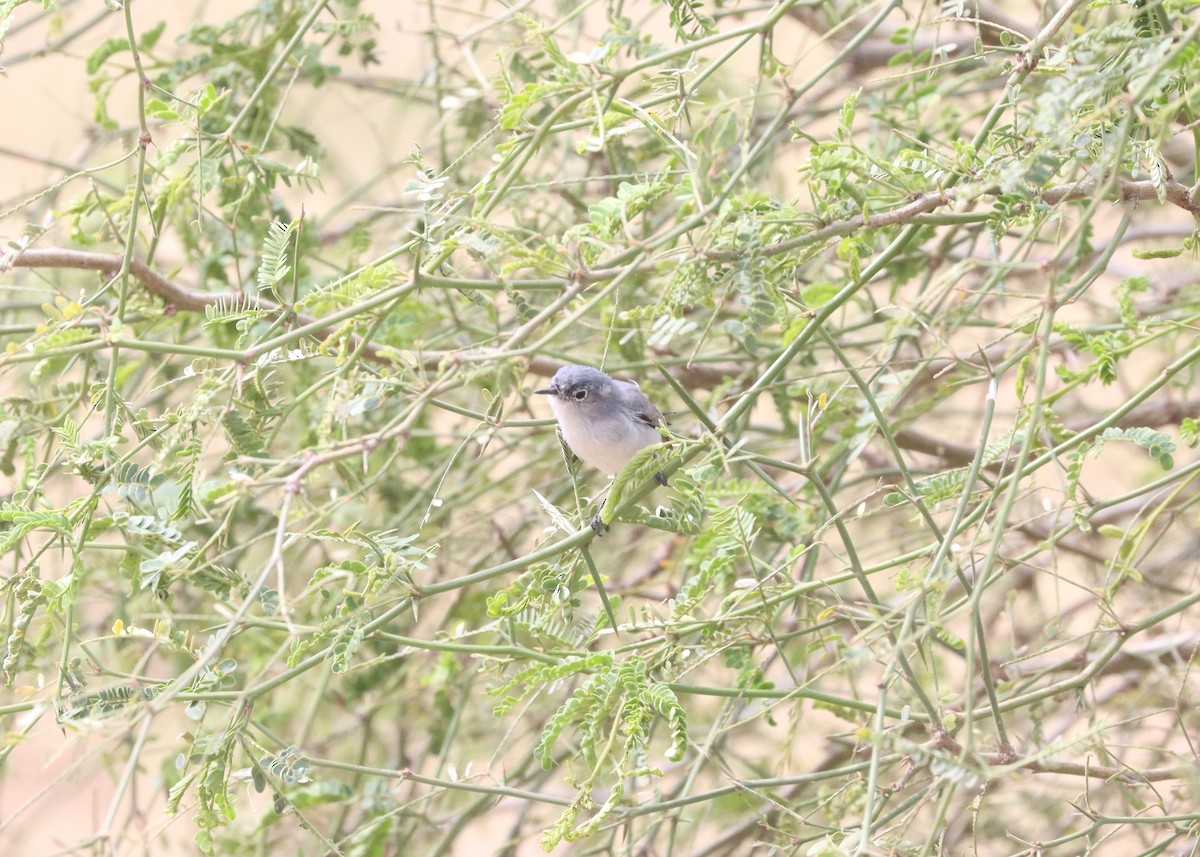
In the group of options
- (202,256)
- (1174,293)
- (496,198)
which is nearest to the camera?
(496,198)

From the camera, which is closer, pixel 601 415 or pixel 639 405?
pixel 601 415

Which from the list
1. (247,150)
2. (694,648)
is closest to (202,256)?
(247,150)

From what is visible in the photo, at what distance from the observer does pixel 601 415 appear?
3.05 metres

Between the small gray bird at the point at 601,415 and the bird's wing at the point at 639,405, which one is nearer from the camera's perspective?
the small gray bird at the point at 601,415

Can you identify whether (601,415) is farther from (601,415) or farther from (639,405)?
(639,405)

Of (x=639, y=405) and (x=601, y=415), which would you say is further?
(x=639, y=405)

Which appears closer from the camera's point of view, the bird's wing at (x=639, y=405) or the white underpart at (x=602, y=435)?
the white underpart at (x=602, y=435)

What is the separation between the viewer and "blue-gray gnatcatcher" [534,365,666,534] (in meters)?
2.95

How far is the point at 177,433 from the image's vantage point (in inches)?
71.1

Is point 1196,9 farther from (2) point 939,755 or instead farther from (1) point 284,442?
(1) point 284,442

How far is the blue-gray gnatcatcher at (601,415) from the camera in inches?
116

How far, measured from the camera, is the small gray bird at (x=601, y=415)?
2.95 metres

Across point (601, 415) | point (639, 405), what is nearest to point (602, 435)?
point (601, 415)

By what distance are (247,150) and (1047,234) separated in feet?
7.61
